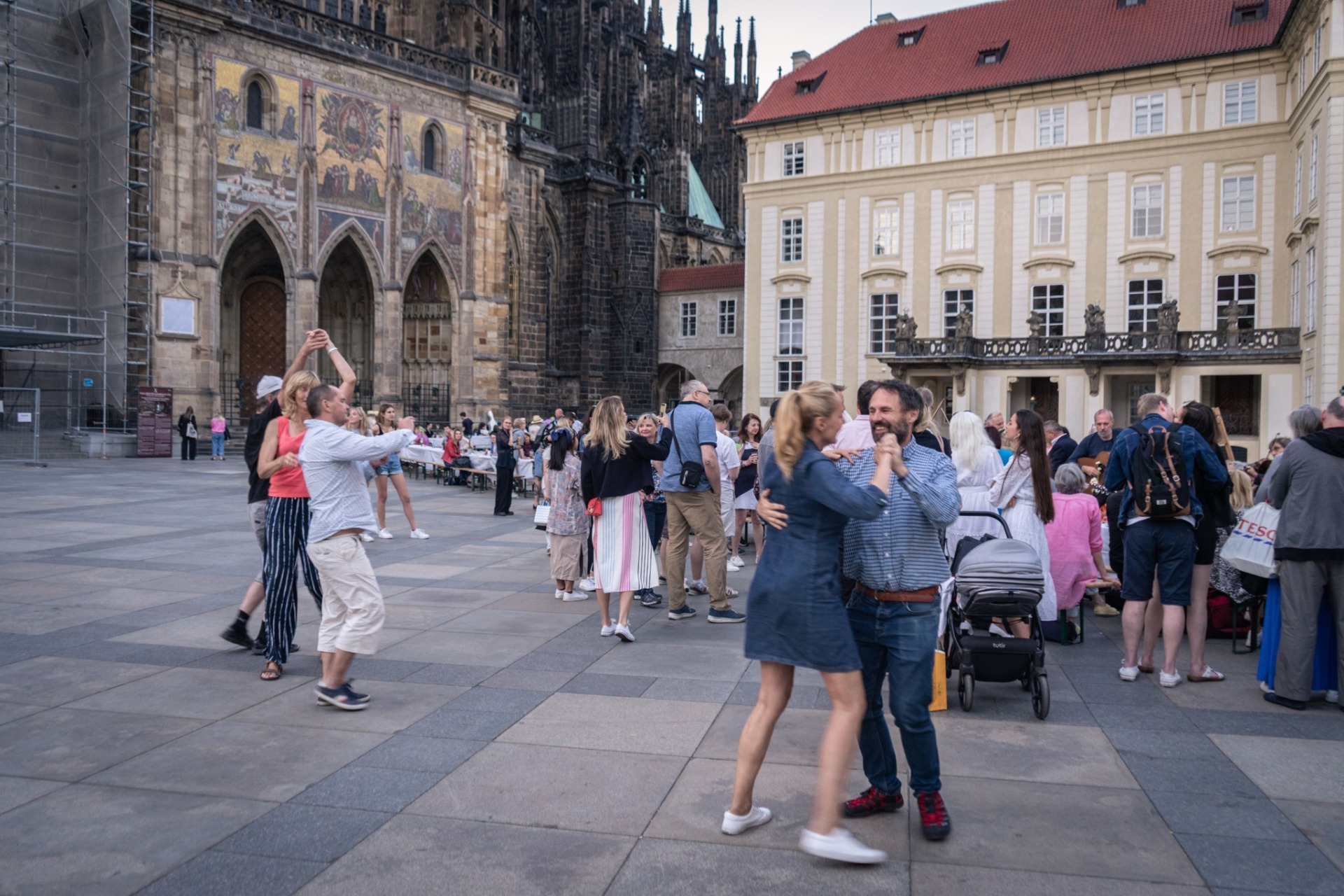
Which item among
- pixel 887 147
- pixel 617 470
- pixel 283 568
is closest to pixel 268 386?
pixel 283 568

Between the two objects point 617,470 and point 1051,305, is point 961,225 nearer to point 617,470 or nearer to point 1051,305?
point 1051,305

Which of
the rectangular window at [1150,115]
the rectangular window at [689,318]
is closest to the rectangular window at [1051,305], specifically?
the rectangular window at [1150,115]

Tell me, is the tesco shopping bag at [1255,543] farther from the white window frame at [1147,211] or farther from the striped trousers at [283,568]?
the white window frame at [1147,211]

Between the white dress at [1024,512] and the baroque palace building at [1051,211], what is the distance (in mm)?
24990

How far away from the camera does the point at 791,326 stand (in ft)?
135

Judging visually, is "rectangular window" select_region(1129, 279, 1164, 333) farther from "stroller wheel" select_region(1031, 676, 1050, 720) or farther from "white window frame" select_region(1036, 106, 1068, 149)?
"stroller wheel" select_region(1031, 676, 1050, 720)

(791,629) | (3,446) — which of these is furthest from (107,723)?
(3,446)

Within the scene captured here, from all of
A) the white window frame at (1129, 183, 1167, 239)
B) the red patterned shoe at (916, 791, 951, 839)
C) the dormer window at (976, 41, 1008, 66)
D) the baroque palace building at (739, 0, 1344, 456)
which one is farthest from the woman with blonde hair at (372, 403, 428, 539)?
the dormer window at (976, 41, 1008, 66)

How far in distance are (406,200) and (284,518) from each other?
30948 millimetres

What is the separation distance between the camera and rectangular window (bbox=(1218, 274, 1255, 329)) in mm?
33375

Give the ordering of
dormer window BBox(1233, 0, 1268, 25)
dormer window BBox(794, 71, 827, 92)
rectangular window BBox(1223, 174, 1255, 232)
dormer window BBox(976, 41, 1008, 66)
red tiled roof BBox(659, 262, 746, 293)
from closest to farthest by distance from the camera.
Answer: rectangular window BBox(1223, 174, 1255, 232), dormer window BBox(1233, 0, 1268, 25), dormer window BBox(976, 41, 1008, 66), dormer window BBox(794, 71, 827, 92), red tiled roof BBox(659, 262, 746, 293)

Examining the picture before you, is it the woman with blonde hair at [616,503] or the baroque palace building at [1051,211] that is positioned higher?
the baroque palace building at [1051,211]

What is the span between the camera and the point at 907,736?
4344mm

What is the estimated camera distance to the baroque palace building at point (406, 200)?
30.4 meters
